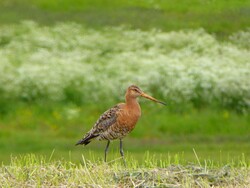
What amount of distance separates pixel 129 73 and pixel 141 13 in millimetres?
9644

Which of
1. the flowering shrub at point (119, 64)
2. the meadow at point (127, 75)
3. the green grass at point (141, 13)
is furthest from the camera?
the green grass at point (141, 13)

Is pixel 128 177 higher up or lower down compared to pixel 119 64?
lower down

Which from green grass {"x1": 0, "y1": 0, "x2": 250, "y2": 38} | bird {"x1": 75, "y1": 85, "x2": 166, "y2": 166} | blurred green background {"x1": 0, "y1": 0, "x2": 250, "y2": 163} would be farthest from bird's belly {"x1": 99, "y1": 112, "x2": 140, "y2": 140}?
green grass {"x1": 0, "y1": 0, "x2": 250, "y2": 38}

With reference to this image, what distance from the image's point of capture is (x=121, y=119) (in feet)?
61.7

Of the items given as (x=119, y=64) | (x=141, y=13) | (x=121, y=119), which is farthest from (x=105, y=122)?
(x=141, y=13)

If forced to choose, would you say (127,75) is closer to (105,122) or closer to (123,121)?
(105,122)

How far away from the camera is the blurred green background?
93.0 ft

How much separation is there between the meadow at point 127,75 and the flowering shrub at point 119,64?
0.11ft

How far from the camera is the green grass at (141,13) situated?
39781 mm

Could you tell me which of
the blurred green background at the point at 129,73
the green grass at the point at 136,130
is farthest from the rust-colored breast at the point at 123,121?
the green grass at the point at 136,130

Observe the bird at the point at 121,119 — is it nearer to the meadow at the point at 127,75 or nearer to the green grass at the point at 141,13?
the meadow at the point at 127,75

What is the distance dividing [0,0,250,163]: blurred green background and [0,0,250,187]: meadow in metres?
0.04

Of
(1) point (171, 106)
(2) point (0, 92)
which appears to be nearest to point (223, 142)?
(1) point (171, 106)

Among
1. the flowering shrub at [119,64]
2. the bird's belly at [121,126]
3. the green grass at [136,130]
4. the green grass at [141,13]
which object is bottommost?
the green grass at [136,130]
